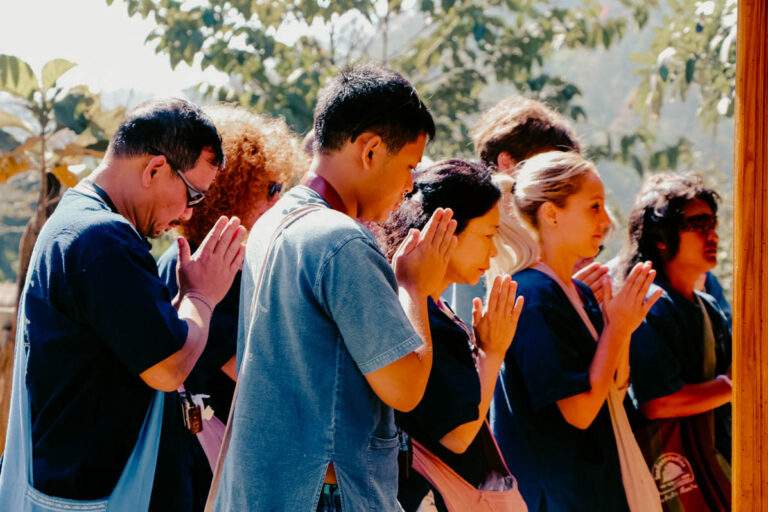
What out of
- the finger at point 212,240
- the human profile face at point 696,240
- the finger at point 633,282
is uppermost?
the finger at point 212,240

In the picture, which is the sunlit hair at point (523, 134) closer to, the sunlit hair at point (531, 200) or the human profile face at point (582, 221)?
the sunlit hair at point (531, 200)

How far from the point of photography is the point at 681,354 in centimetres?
381

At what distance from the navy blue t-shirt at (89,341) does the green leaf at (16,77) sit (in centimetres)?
267

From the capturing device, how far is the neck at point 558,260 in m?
3.53

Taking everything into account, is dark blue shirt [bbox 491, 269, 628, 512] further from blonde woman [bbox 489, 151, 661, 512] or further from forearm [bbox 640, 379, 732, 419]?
forearm [bbox 640, 379, 732, 419]

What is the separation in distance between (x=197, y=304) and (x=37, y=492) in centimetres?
57

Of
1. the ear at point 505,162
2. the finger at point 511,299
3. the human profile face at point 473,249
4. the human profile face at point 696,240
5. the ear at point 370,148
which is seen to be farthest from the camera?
the ear at point 505,162

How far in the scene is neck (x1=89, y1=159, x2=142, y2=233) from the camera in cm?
271

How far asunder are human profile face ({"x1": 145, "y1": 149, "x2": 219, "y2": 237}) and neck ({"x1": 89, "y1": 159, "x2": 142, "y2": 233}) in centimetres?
5

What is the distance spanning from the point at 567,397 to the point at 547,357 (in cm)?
13

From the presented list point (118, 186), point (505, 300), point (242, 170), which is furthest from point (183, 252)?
point (505, 300)

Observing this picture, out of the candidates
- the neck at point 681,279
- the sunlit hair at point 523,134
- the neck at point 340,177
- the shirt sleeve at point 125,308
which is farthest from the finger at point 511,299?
the sunlit hair at point 523,134

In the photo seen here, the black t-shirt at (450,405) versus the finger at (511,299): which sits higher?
the finger at (511,299)

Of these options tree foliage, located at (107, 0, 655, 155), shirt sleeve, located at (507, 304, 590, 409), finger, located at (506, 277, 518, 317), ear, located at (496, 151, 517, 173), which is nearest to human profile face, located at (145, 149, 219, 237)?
finger, located at (506, 277, 518, 317)
